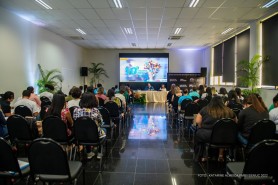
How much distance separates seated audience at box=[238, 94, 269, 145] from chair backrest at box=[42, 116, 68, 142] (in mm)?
2838

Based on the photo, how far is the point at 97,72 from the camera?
1500 cm

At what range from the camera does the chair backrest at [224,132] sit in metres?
3.17

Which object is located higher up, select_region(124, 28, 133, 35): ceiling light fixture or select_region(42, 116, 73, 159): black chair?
select_region(124, 28, 133, 35): ceiling light fixture

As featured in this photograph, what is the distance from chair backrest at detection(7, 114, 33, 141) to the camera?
3.35 m

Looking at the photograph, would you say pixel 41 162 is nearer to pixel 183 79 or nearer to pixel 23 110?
pixel 23 110

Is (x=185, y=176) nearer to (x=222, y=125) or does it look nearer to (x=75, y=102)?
(x=222, y=125)

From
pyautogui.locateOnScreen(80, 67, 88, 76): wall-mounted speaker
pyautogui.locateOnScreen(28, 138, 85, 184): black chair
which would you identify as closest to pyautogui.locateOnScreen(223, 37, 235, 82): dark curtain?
pyautogui.locateOnScreen(80, 67, 88, 76): wall-mounted speaker

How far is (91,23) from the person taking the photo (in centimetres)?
803

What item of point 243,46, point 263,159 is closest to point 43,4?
point 263,159

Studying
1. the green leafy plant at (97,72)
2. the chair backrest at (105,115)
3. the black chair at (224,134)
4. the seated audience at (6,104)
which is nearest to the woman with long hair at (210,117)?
the black chair at (224,134)

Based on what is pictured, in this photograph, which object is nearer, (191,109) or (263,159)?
(263,159)

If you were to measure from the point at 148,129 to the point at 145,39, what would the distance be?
625 cm

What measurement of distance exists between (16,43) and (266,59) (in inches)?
333

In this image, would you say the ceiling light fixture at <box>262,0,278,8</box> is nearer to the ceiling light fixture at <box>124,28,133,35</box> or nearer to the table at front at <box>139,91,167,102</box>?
the ceiling light fixture at <box>124,28,133,35</box>
